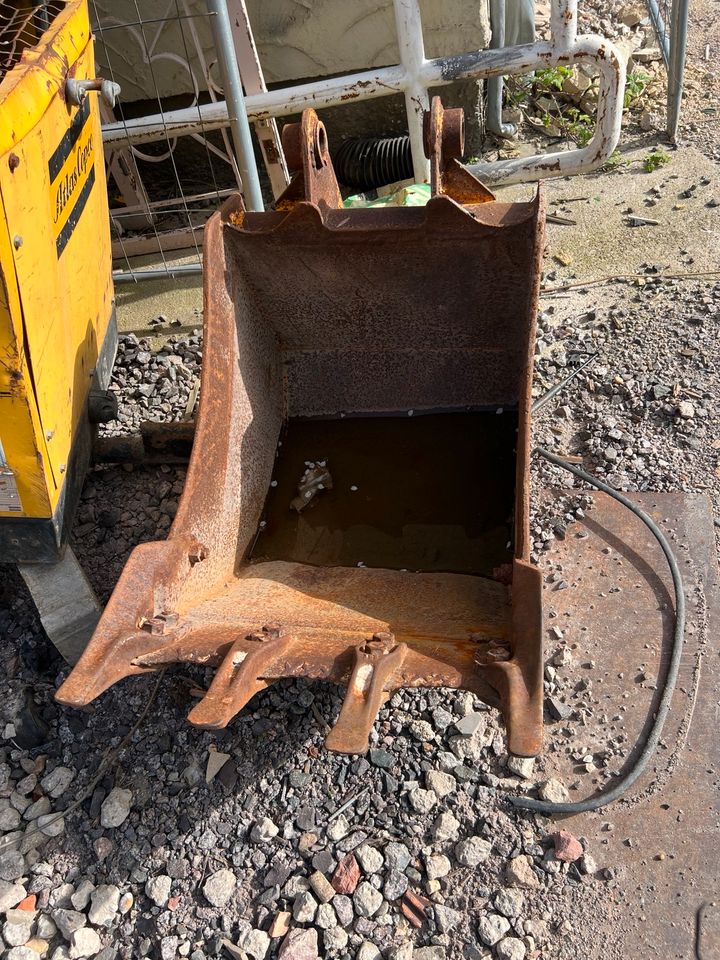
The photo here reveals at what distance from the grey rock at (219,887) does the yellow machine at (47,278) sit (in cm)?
112

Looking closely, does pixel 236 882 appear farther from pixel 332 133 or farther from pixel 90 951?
pixel 332 133

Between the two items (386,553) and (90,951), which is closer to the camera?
(90,951)

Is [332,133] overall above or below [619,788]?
above

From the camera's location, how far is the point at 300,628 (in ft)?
8.17

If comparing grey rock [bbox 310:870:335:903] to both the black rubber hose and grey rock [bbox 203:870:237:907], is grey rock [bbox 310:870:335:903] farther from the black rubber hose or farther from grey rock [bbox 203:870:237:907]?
the black rubber hose

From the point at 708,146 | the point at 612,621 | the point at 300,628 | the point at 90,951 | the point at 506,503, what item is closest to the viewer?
the point at 90,951

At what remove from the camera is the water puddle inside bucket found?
3.15 metres

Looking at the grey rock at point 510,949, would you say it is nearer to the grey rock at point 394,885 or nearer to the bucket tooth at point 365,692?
the grey rock at point 394,885

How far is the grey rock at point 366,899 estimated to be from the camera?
234 centimetres

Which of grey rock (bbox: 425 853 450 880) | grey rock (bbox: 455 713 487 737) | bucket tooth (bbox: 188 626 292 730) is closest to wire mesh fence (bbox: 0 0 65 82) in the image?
bucket tooth (bbox: 188 626 292 730)

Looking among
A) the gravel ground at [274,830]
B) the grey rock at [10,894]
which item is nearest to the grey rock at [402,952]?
the gravel ground at [274,830]

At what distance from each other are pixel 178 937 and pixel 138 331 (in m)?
3.09

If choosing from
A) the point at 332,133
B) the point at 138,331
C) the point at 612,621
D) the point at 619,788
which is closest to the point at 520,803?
the point at 619,788

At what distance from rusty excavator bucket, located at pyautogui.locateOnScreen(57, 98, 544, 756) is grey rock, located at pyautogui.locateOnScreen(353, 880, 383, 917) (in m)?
0.66
